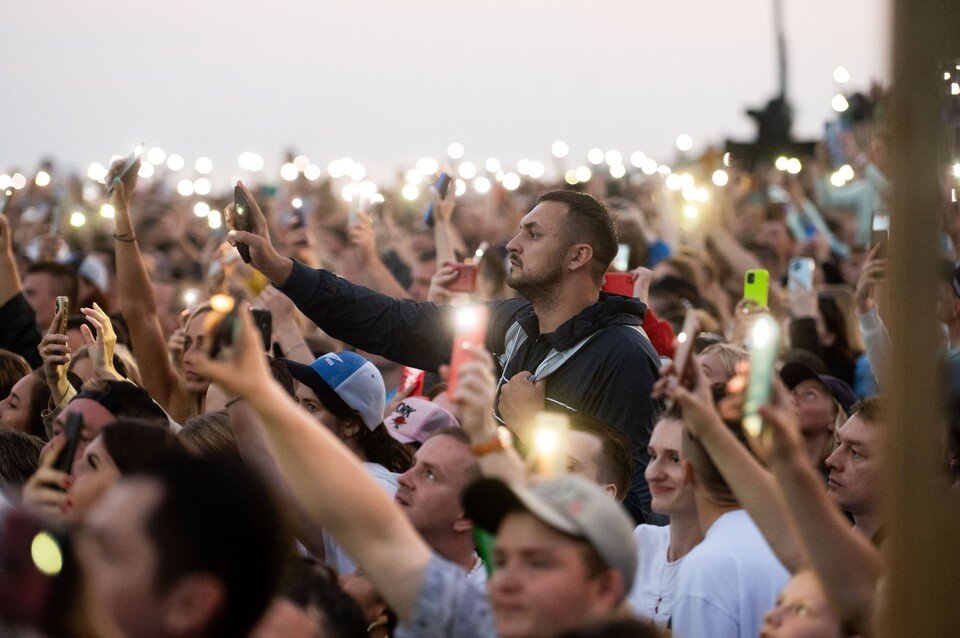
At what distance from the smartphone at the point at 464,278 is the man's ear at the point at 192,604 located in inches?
169

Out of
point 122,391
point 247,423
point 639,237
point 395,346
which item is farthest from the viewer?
point 639,237

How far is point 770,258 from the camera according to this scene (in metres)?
11.2

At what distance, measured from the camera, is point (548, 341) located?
19.2ft

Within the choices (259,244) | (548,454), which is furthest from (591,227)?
(548,454)

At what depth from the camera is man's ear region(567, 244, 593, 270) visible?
19.7ft

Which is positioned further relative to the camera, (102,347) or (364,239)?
(364,239)

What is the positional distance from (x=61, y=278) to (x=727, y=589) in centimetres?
612

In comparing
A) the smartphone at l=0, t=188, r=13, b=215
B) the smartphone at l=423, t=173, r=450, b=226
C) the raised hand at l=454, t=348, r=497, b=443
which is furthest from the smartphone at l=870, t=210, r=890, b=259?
the smartphone at l=0, t=188, r=13, b=215

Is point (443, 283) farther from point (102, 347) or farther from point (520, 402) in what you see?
point (102, 347)

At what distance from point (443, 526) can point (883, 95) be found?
2.35 m

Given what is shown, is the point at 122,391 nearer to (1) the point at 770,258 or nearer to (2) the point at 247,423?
(2) the point at 247,423

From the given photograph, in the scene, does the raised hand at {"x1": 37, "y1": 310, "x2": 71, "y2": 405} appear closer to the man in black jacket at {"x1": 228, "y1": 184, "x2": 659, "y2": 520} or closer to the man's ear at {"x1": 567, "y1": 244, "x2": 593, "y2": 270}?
the man in black jacket at {"x1": 228, "y1": 184, "x2": 659, "y2": 520}

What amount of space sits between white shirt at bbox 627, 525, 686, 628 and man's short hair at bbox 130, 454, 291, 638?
171 cm

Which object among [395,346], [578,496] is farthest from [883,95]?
[395,346]
